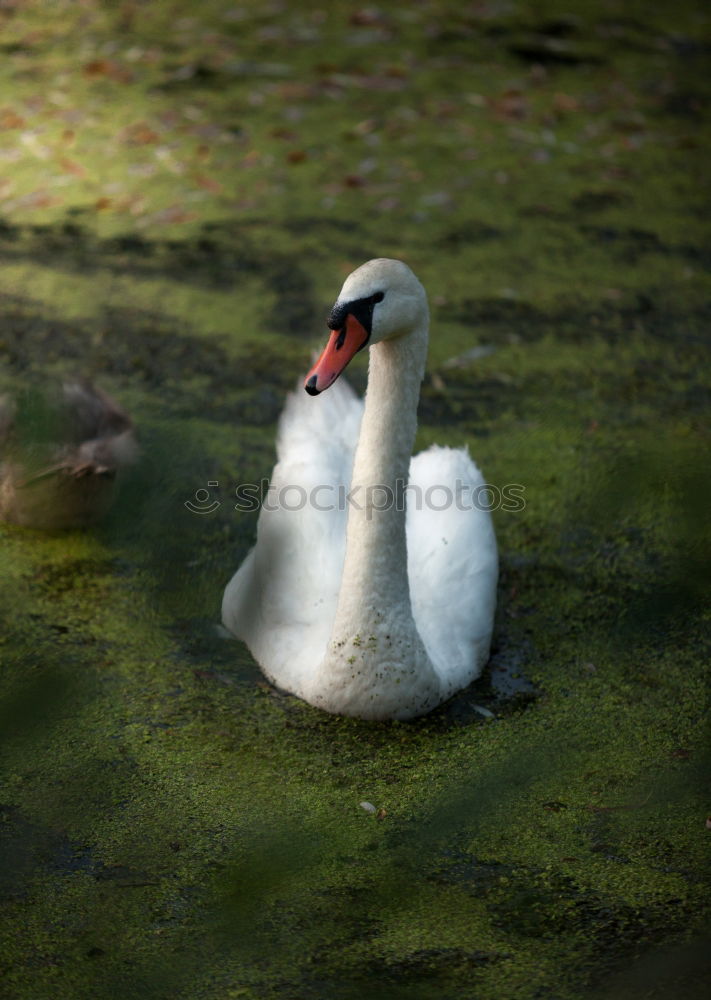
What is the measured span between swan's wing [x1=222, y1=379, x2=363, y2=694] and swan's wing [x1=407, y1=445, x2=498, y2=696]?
0.73ft

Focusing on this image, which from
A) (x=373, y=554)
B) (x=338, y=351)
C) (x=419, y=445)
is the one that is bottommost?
(x=419, y=445)

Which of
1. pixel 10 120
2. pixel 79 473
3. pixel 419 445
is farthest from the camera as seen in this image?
pixel 10 120

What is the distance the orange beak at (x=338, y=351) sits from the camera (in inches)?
108

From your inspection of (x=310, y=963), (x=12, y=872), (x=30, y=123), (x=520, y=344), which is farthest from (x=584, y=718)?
(x=30, y=123)

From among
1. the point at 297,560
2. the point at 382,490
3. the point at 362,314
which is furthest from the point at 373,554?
the point at 362,314

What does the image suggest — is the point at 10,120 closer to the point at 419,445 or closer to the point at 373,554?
the point at 419,445

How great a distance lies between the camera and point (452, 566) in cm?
336

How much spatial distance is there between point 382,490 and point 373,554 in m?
0.15

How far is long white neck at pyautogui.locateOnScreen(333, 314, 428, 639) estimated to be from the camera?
2.88 meters

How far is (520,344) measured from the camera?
16.7 ft

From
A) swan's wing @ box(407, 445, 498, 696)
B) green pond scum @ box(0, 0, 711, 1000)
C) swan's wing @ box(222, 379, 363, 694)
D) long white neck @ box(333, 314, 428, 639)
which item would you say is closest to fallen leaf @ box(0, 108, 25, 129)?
green pond scum @ box(0, 0, 711, 1000)

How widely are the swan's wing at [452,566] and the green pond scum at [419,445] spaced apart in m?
0.12

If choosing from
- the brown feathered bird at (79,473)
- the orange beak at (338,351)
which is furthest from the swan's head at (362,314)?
the brown feathered bird at (79,473)

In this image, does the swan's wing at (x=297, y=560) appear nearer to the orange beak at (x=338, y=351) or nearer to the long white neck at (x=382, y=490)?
the long white neck at (x=382, y=490)
